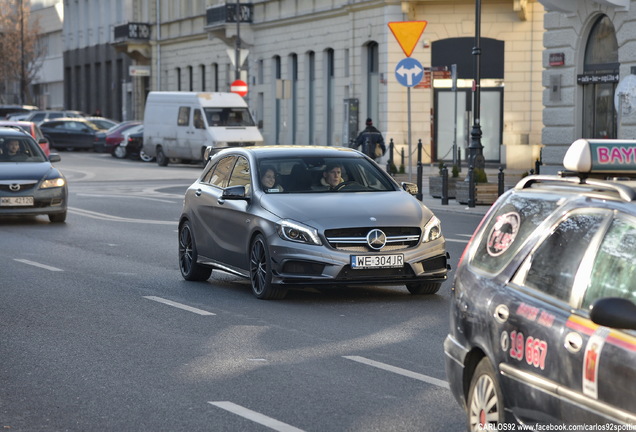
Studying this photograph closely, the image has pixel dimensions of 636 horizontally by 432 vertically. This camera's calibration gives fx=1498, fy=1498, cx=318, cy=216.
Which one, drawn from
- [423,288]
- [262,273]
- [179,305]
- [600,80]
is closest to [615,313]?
[179,305]

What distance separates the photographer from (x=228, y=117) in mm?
47688

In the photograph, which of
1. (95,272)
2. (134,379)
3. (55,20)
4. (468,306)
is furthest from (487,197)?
(55,20)

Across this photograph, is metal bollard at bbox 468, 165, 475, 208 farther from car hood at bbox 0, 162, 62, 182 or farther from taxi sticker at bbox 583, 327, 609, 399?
taxi sticker at bbox 583, 327, 609, 399

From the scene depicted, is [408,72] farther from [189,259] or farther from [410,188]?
[410,188]

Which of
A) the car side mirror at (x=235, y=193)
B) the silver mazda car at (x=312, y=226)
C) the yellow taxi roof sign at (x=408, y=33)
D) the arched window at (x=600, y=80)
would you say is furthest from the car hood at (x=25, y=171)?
the arched window at (x=600, y=80)

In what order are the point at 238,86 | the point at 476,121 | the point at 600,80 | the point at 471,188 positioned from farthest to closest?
the point at 238,86, the point at 476,121, the point at 600,80, the point at 471,188

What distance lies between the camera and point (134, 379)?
30.1 feet

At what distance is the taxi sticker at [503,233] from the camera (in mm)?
6608

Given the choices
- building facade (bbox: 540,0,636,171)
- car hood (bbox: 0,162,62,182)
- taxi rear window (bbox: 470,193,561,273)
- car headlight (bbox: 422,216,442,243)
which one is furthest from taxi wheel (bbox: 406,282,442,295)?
building facade (bbox: 540,0,636,171)

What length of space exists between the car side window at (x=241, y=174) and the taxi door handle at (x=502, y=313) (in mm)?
8076

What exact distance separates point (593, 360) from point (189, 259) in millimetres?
10328

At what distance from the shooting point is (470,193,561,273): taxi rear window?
21.1 ft

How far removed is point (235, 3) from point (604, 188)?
175 feet

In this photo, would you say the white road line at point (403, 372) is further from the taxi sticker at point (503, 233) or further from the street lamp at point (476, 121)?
the street lamp at point (476, 121)
